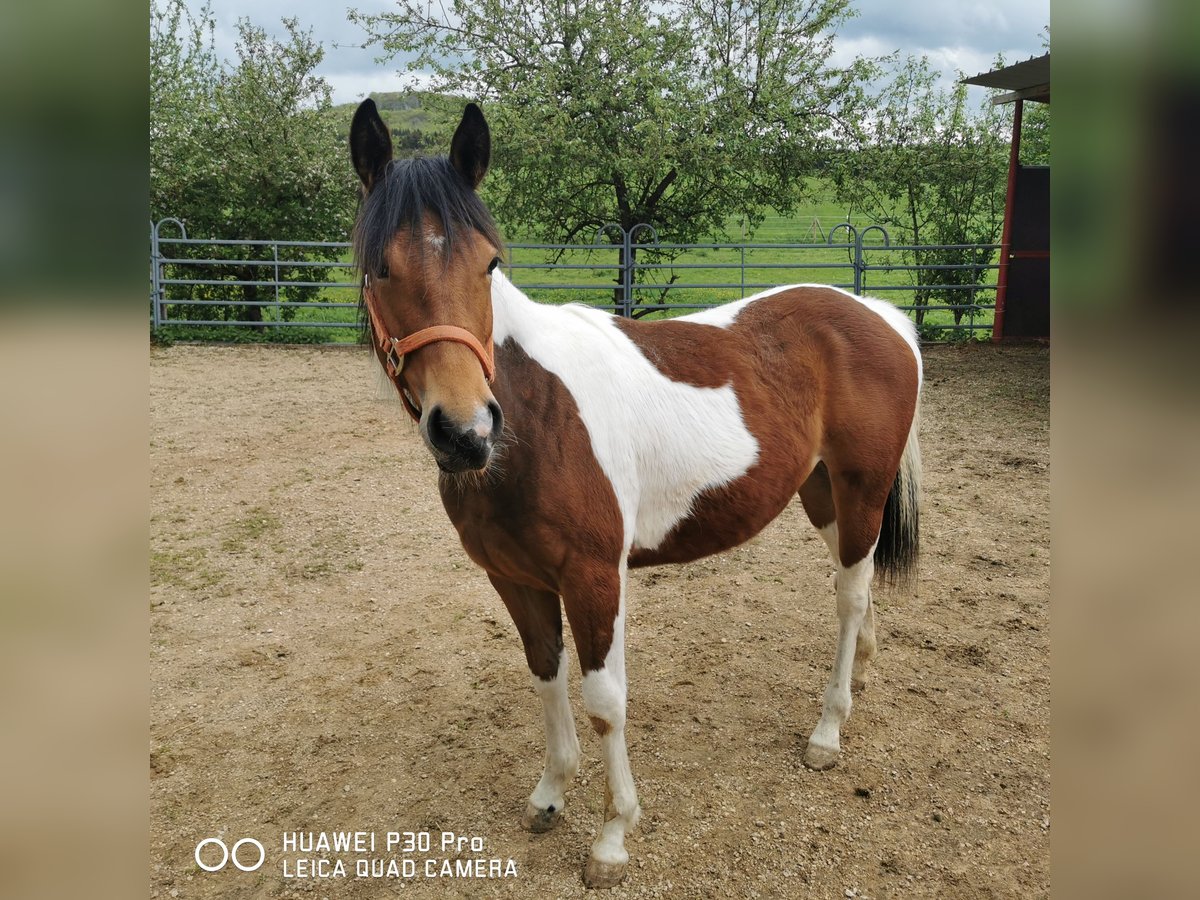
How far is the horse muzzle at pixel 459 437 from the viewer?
1.57 meters

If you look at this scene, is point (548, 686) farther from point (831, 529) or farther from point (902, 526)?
point (902, 526)

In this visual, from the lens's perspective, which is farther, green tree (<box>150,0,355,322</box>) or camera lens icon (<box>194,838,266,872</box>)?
green tree (<box>150,0,355,322</box>)

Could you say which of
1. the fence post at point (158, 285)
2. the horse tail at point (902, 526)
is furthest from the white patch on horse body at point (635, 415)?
the fence post at point (158, 285)

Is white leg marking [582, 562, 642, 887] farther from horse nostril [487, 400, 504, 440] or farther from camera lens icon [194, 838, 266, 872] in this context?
→ camera lens icon [194, 838, 266, 872]

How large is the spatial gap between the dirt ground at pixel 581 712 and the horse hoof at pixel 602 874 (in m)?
0.04

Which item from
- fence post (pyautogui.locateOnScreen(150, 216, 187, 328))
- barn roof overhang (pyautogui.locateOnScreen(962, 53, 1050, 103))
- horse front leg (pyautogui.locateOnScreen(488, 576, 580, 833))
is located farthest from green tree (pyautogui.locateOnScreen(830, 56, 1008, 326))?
horse front leg (pyautogui.locateOnScreen(488, 576, 580, 833))

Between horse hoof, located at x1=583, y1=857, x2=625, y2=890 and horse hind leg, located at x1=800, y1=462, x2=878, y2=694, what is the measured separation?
4.05ft

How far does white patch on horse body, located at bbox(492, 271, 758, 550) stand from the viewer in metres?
2.11

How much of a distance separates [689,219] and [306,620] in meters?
9.25

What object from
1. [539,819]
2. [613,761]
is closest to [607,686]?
[613,761]

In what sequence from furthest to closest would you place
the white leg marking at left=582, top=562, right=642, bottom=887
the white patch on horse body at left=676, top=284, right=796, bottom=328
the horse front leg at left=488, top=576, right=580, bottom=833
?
the white patch on horse body at left=676, top=284, right=796, bottom=328
the horse front leg at left=488, top=576, right=580, bottom=833
the white leg marking at left=582, top=562, right=642, bottom=887

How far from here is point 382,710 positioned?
297 cm
